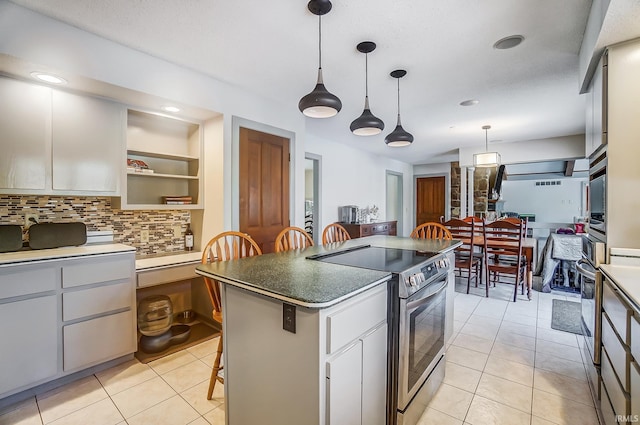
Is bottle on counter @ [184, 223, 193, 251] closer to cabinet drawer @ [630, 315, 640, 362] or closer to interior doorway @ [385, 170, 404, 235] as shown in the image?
cabinet drawer @ [630, 315, 640, 362]

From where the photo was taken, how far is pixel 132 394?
6.59ft

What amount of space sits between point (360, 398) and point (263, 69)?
102 inches

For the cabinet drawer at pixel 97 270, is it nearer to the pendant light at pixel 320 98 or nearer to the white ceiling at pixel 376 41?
the white ceiling at pixel 376 41

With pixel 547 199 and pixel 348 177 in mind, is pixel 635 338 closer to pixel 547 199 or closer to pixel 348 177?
pixel 348 177

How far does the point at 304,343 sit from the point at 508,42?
2.54 metres

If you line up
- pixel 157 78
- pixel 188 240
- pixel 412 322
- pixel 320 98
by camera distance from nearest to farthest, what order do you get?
pixel 412 322, pixel 320 98, pixel 157 78, pixel 188 240

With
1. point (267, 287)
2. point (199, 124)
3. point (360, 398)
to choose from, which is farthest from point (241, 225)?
point (360, 398)

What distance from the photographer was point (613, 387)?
4.75 ft

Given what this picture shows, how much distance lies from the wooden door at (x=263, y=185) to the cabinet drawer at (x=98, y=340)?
128cm

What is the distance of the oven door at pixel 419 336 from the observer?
1.52 m

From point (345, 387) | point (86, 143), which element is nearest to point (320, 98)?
point (345, 387)

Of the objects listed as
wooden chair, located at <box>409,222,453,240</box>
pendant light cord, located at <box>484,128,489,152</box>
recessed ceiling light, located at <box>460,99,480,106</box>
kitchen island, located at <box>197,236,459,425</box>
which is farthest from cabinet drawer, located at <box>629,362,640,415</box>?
pendant light cord, located at <box>484,128,489,152</box>

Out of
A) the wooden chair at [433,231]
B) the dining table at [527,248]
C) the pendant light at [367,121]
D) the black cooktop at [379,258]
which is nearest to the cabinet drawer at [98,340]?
the black cooktop at [379,258]

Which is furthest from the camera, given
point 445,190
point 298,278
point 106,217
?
point 445,190
